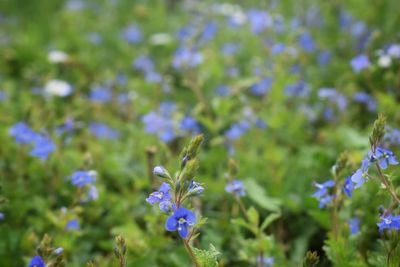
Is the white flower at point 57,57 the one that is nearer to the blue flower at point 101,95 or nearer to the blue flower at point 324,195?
the blue flower at point 101,95

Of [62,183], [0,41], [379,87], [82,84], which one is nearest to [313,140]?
[379,87]

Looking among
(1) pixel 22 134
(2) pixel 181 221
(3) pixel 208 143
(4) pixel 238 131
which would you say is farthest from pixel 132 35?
(2) pixel 181 221

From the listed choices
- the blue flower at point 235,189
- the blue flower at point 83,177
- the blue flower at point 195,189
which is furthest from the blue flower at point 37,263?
the blue flower at point 235,189

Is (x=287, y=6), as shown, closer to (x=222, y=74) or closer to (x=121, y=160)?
(x=222, y=74)

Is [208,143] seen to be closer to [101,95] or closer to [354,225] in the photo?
[101,95]

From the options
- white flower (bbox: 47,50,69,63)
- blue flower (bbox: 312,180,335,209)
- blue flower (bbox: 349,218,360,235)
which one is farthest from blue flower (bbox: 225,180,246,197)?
white flower (bbox: 47,50,69,63)

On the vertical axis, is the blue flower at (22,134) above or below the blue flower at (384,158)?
above

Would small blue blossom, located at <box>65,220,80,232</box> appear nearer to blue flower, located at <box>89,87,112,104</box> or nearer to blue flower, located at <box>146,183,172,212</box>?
blue flower, located at <box>146,183,172,212</box>
